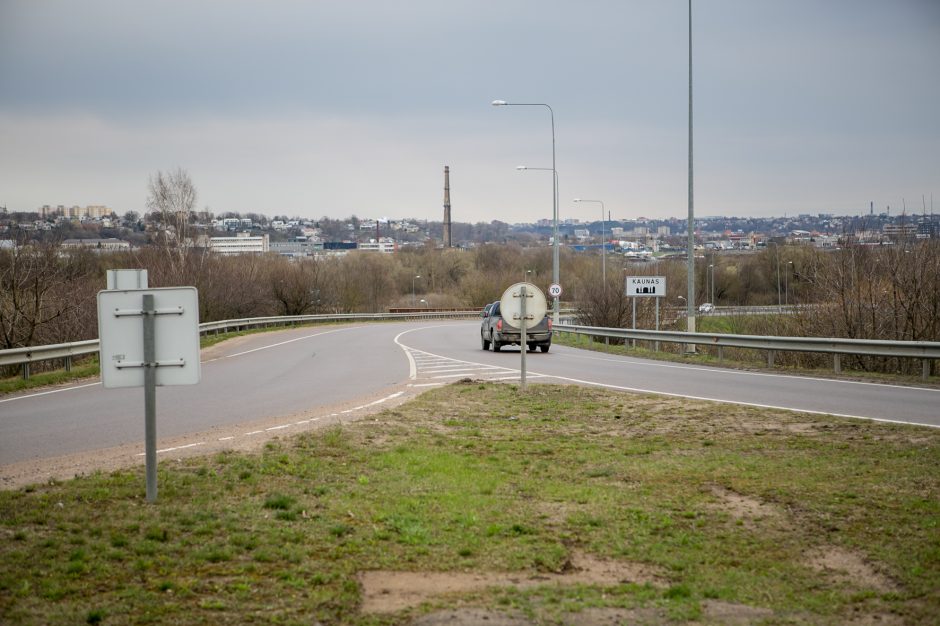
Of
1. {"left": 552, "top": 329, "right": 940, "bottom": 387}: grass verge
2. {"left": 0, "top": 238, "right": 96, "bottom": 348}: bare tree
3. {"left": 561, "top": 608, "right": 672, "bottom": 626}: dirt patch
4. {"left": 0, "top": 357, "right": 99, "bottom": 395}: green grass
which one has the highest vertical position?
{"left": 0, "top": 238, "right": 96, "bottom": 348}: bare tree

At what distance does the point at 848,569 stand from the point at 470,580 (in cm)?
261

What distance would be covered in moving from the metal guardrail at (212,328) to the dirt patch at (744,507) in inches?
697

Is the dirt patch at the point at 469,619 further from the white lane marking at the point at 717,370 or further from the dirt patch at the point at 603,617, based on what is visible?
the white lane marking at the point at 717,370

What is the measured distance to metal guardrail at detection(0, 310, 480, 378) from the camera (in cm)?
2173

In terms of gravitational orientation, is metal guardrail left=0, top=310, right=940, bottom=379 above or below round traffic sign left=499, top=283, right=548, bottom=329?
below

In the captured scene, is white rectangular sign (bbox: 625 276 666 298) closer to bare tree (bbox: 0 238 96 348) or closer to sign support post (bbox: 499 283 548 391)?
bare tree (bbox: 0 238 96 348)

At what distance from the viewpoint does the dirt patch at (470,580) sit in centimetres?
589

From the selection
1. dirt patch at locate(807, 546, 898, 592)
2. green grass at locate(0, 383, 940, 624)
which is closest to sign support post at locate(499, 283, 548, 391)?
green grass at locate(0, 383, 940, 624)

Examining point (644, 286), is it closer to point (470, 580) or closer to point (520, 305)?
point (520, 305)

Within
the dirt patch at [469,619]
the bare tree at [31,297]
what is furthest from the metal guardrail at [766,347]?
the dirt patch at [469,619]

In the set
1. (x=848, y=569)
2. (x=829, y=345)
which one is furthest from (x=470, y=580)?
(x=829, y=345)

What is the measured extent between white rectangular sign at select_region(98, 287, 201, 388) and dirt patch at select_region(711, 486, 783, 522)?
4697 mm

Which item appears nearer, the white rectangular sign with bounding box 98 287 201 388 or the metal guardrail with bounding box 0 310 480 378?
the white rectangular sign with bounding box 98 287 201 388

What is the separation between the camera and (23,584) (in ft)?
18.7
